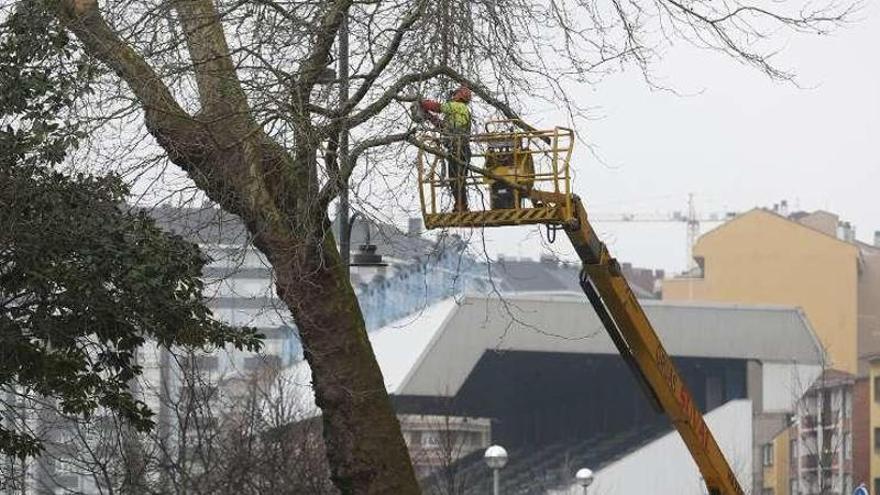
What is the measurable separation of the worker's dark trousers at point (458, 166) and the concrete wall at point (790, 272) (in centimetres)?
9453

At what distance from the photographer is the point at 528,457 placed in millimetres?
94875

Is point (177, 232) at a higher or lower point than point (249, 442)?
higher

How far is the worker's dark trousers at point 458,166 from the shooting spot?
58.9ft

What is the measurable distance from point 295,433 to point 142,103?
24591mm

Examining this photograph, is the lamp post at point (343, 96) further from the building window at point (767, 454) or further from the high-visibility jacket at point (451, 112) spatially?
the building window at point (767, 454)

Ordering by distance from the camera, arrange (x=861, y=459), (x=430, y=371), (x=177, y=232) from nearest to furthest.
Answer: (x=177, y=232), (x=430, y=371), (x=861, y=459)

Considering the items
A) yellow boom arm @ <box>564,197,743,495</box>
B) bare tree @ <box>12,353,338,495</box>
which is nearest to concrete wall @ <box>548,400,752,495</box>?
bare tree @ <box>12,353,338,495</box>

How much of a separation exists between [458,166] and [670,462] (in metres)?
71.8

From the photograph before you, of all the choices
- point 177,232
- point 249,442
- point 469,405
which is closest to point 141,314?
point 177,232

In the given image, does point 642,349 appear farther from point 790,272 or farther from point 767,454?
point 790,272

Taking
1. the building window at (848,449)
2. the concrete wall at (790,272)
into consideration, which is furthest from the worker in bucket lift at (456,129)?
the concrete wall at (790,272)

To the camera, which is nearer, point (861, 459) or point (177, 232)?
point (177, 232)

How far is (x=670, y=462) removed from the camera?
88.8 m

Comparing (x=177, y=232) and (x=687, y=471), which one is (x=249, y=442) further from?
(x=687, y=471)
